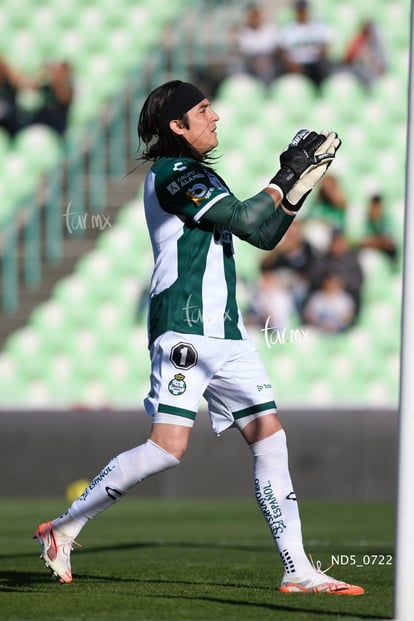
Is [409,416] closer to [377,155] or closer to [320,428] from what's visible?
[320,428]

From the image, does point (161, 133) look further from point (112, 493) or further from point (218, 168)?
point (218, 168)

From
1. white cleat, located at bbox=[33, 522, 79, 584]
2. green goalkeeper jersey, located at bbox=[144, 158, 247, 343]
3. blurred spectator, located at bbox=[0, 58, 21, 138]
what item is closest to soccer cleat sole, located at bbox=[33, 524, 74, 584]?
white cleat, located at bbox=[33, 522, 79, 584]

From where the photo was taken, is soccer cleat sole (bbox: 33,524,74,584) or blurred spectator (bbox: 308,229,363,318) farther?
blurred spectator (bbox: 308,229,363,318)

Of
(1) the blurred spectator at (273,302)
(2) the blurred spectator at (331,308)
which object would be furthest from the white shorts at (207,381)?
(2) the blurred spectator at (331,308)

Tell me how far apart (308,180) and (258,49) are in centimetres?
1022

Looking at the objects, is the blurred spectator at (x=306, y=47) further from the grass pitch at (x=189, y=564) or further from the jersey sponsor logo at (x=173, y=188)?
the jersey sponsor logo at (x=173, y=188)

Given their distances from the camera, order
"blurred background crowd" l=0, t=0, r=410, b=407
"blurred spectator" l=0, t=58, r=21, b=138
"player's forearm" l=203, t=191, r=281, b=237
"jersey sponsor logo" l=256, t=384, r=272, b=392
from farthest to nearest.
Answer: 1. "blurred spectator" l=0, t=58, r=21, b=138
2. "blurred background crowd" l=0, t=0, r=410, b=407
3. "jersey sponsor logo" l=256, t=384, r=272, b=392
4. "player's forearm" l=203, t=191, r=281, b=237

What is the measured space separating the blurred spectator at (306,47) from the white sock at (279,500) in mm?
10118

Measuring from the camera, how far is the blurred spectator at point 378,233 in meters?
13.7

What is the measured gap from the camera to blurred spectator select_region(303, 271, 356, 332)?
13305 mm

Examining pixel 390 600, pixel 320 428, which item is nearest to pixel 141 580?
pixel 390 600

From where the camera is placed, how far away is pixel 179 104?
529 centimetres

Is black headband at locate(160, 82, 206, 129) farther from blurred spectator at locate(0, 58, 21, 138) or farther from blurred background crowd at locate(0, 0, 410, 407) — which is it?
blurred spectator at locate(0, 58, 21, 138)

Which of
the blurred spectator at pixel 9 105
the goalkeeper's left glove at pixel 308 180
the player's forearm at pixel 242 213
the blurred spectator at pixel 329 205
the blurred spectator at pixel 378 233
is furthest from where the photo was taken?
the blurred spectator at pixel 9 105
